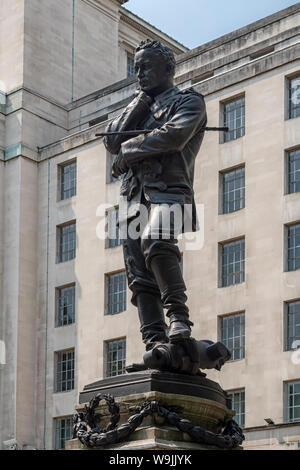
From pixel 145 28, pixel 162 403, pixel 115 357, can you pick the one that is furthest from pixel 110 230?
pixel 162 403

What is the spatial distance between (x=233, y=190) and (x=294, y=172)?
3.50 metres

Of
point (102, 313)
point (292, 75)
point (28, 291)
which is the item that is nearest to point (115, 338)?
point (102, 313)

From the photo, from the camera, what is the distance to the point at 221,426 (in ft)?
38.6

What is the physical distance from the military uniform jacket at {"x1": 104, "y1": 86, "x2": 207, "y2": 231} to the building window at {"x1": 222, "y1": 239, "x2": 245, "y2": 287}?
37.5 m

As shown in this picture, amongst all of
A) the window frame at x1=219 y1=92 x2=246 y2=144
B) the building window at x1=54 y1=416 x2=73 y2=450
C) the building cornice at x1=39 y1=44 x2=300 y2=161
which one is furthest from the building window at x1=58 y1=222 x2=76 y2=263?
the window frame at x1=219 y1=92 x2=246 y2=144

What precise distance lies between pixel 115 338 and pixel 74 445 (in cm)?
4390

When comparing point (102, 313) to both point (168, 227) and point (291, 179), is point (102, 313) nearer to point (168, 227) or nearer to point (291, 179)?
point (291, 179)

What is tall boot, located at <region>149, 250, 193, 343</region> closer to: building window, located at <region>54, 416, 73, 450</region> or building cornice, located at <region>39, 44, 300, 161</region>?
building cornice, located at <region>39, 44, 300, 161</region>

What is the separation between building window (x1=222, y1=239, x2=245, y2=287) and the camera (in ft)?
165

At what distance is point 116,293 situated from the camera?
56812mm

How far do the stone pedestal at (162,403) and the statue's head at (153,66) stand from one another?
3517mm

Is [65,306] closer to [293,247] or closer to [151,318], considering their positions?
[293,247]

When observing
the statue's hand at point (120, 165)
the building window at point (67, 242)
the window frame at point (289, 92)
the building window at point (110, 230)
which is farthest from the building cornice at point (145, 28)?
the statue's hand at point (120, 165)

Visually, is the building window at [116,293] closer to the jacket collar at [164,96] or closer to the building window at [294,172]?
the building window at [294,172]
